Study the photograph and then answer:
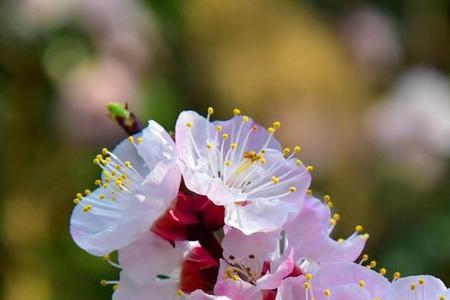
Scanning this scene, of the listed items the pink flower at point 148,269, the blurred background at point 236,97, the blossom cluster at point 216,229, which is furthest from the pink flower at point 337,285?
the blurred background at point 236,97

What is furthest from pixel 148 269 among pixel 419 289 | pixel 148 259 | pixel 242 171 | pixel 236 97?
pixel 236 97

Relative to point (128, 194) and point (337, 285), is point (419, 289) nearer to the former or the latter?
point (337, 285)

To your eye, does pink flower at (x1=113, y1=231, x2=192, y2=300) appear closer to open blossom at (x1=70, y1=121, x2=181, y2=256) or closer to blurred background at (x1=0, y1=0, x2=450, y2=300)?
open blossom at (x1=70, y1=121, x2=181, y2=256)

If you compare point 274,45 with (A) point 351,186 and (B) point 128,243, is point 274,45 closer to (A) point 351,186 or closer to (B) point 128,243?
(A) point 351,186

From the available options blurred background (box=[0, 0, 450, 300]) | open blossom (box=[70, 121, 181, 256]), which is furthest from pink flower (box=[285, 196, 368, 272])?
blurred background (box=[0, 0, 450, 300])

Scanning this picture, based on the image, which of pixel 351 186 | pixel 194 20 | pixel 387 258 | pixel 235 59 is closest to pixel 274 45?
pixel 235 59

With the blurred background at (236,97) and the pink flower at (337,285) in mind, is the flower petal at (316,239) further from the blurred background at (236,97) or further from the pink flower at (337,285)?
the blurred background at (236,97)
